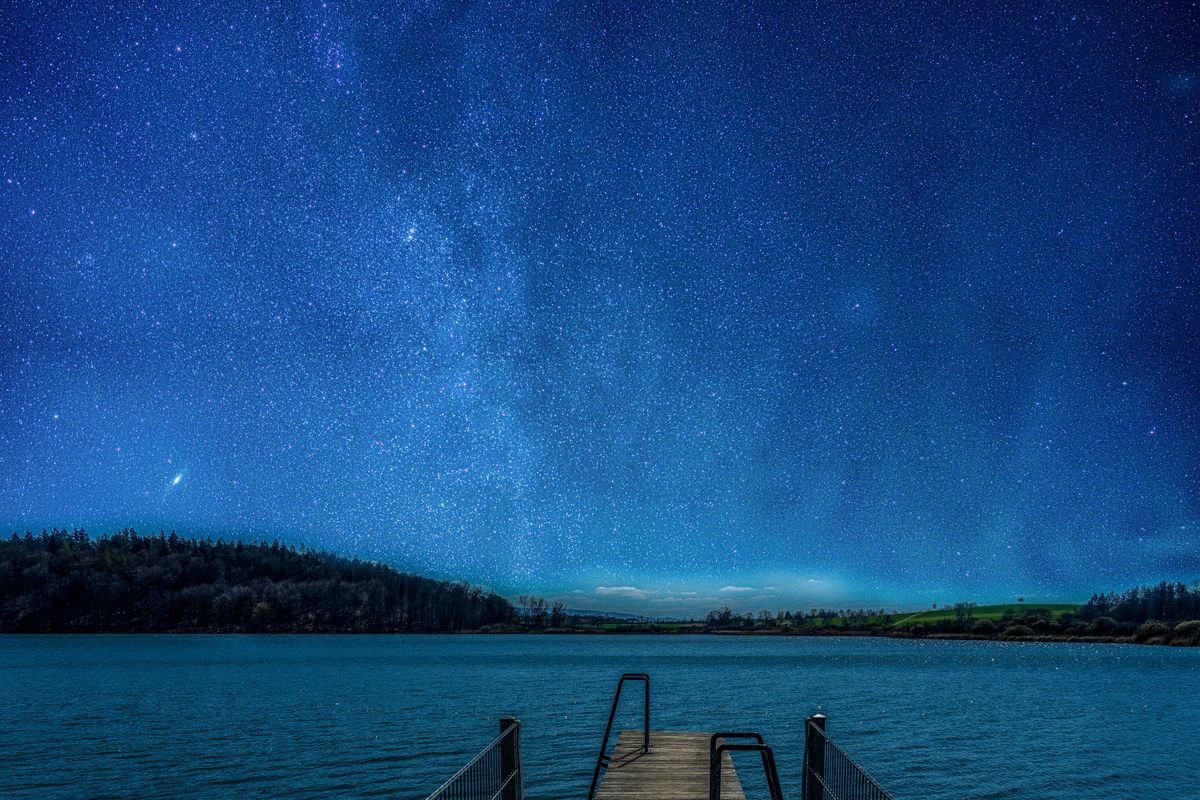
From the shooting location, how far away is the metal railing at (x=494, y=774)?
756 centimetres

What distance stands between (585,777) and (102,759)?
20.5m

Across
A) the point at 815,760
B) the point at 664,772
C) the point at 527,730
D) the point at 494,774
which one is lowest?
the point at 527,730

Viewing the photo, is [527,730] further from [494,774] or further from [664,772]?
[494,774]

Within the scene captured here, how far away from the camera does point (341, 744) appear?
3550 cm

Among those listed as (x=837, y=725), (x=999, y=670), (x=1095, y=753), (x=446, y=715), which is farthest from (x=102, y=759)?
(x=999, y=670)

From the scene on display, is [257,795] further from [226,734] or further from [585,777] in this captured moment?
[226,734]

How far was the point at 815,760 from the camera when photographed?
1049 cm

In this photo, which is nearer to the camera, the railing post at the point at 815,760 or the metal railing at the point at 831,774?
the metal railing at the point at 831,774

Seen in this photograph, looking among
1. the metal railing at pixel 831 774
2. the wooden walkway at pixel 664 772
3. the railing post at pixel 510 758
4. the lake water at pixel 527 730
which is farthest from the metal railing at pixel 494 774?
the lake water at pixel 527 730

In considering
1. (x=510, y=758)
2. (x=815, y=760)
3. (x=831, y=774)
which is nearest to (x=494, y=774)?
(x=510, y=758)

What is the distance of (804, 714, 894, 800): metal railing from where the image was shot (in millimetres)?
7512

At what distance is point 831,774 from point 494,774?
13.0 feet

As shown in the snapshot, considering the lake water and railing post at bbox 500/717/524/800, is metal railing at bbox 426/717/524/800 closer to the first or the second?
railing post at bbox 500/717/524/800

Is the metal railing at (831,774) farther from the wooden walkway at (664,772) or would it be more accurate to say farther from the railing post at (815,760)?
the wooden walkway at (664,772)
